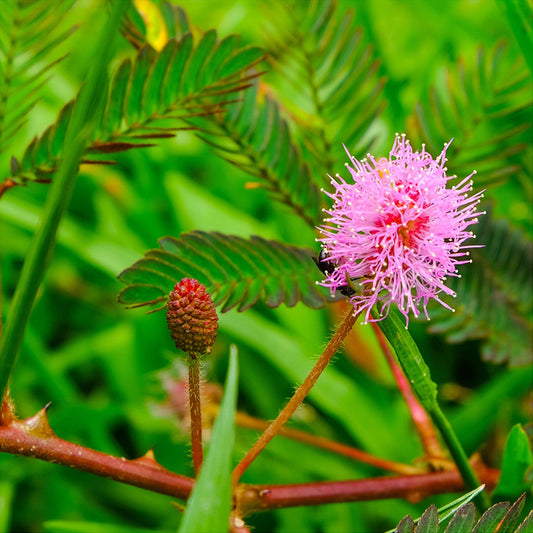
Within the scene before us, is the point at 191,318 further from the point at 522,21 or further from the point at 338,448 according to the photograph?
the point at 522,21

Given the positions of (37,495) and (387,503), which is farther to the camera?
(37,495)

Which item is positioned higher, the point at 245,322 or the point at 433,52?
the point at 433,52

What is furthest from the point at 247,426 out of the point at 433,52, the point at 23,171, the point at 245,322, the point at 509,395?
the point at 433,52

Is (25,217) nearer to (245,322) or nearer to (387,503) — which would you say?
(245,322)

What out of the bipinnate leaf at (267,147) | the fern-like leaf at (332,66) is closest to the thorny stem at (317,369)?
the bipinnate leaf at (267,147)

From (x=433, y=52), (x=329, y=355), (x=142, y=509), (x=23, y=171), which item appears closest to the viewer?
(x=329, y=355)

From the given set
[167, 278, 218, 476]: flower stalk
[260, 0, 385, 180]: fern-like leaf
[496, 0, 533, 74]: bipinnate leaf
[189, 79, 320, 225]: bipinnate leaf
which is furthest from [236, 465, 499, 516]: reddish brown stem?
[496, 0, 533, 74]: bipinnate leaf

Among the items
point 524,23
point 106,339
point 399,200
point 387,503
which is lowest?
point 387,503
